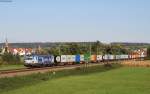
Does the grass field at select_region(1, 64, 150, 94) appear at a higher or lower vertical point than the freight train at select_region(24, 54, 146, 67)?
lower

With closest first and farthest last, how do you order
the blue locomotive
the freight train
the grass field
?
1. the grass field
2. the blue locomotive
3. the freight train

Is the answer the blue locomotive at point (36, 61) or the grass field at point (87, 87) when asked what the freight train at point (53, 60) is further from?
the grass field at point (87, 87)

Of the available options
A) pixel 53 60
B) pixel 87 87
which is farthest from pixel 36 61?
pixel 87 87

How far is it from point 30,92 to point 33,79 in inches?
601

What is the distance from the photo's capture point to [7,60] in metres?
95.4

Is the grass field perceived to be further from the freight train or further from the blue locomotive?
the freight train

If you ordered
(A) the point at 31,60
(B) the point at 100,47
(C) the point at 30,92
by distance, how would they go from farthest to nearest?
(B) the point at 100,47 → (A) the point at 31,60 → (C) the point at 30,92

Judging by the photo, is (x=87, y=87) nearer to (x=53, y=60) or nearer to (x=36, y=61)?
(x=36, y=61)

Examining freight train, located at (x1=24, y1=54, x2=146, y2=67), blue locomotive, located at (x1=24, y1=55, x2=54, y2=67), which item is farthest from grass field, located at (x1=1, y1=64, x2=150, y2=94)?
freight train, located at (x1=24, y1=54, x2=146, y2=67)

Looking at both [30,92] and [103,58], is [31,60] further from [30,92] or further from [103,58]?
[103,58]

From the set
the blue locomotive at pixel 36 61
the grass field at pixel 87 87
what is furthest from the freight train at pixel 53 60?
the grass field at pixel 87 87

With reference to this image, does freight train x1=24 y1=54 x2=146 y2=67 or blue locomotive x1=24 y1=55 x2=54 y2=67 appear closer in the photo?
blue locomotive x1=24 y1=55 x2=54 y2=67

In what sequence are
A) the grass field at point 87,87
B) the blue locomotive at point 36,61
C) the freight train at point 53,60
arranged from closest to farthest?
the grass field at point 87,87 → the blue locomotive at point 36,61 → the freight train at point 53,60

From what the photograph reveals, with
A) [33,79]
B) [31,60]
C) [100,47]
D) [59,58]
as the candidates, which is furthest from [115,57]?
[33,79]
